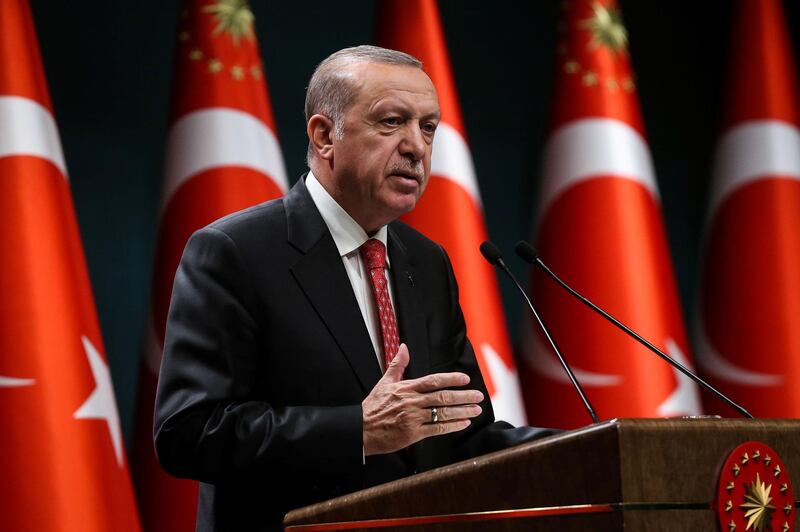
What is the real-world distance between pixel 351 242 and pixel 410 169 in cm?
17

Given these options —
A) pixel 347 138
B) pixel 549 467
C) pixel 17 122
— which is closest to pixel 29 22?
pixel 17 122

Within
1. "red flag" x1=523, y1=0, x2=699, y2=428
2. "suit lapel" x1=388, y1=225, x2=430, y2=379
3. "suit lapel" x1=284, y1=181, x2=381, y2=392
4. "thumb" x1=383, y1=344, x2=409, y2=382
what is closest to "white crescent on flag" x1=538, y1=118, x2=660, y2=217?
"red flag" x1=523, y1=0, x2=699, y2=428

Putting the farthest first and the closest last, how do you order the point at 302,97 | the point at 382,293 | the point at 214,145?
the point at 302,97 < the point at 214,145 < the point at 382,293

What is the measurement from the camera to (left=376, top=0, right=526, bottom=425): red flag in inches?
134

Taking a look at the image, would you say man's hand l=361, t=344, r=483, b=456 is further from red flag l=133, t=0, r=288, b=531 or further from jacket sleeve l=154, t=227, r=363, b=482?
red flag l=133, t=0, r=288, b=531

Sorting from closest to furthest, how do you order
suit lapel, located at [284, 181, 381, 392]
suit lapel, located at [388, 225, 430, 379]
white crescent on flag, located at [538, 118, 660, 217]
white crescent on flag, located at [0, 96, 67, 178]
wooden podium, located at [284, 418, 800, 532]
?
wooden podium, located at [284, 418, 800, 532]
suit lapel, located at [284, 181, 381, 392]
suit lapel, located at [388, 225, 430, 379]
white crescent on flag, located at [0, 96, 67, 178]
white crescent on flag, located at [538, 118, 660, 217]

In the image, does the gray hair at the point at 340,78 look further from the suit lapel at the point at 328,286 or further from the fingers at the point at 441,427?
the fingers at the point at 441,427

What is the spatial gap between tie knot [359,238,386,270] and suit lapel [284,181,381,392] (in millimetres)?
77

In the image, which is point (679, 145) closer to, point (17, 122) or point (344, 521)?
point (17, 122)

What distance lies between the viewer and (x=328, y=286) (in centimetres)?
182

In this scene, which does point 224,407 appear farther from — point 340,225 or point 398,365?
point 340,225

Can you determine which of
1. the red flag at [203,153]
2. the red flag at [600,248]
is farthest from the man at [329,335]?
the red flag at [600,248]

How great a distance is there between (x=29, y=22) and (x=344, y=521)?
2.05 metres

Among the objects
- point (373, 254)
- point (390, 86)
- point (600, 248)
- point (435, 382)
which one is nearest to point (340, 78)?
point (390, 86)
